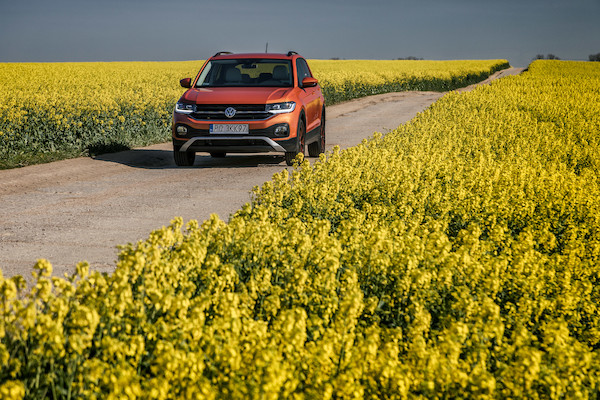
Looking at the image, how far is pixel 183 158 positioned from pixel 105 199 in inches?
125

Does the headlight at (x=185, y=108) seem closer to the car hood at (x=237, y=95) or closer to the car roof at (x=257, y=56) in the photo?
the car hood at (x=237, y=95)

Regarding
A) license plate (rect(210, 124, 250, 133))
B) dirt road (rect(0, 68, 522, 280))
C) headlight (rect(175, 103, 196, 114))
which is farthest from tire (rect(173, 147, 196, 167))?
license plate (rect(210, 124, 250, 133))

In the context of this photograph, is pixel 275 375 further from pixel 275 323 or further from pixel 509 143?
pixel 509 143

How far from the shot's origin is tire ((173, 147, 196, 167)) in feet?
37.8

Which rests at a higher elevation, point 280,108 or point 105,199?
point 280,108

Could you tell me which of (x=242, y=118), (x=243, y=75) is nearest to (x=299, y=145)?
→ (x=242, y=118)

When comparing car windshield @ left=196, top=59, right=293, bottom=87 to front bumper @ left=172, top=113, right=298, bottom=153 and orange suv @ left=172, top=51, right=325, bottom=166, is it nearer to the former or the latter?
orange suv @ left=172, top=51, right=325, bottom=166

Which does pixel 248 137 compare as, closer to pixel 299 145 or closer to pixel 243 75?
pixel 299 145

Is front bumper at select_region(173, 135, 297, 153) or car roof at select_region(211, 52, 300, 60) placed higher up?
car roof at select_region(211, 52, 300, 60)

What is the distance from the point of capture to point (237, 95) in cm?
1093

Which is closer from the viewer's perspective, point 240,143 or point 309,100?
point 240,143

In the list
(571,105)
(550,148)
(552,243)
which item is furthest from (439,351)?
(571,105)

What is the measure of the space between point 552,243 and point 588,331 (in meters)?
1.32

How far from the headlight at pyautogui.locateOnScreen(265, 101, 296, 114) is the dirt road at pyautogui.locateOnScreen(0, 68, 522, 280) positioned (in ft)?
3.88
